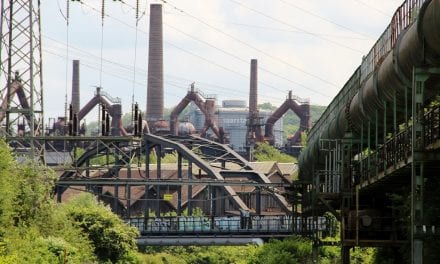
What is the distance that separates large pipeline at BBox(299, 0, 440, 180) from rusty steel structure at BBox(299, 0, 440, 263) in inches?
0.9

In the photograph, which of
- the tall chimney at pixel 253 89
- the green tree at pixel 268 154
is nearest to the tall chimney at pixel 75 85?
the tall chimney at pixel 253 89

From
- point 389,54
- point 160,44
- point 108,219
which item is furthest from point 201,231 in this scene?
point 160,44

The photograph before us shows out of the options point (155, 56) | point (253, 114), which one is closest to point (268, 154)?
point (253, 114)

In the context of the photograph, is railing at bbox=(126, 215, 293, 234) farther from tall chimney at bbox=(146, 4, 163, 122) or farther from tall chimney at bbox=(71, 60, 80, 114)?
tall chimney at bbox=(71, 60, 80, 114)

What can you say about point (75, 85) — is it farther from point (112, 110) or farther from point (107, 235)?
point (107, 235)

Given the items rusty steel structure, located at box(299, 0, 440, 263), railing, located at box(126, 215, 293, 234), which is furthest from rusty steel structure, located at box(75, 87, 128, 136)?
rusty steel structure, located at box(299, 0, 440, 263)

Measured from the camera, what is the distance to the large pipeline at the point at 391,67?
Answer: 3141 cm

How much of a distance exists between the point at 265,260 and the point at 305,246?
2232 millimetres

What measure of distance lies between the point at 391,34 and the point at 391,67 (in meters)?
3.96

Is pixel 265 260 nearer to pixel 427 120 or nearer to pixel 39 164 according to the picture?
pixel 39 164

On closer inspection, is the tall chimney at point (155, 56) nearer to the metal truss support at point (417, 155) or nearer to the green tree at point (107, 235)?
the green tree at point (107, 235)

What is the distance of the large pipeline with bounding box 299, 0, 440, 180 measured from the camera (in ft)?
103

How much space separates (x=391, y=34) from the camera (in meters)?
40.4

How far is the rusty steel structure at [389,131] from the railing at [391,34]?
3 cm
